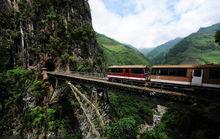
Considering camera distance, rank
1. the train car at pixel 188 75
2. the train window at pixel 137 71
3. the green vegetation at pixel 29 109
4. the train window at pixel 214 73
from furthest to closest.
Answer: the green vegetation at pixel 29 109 < the train window at pixel 137 71 < the train car at pixel 188 75 < the train window at pixel 214 73

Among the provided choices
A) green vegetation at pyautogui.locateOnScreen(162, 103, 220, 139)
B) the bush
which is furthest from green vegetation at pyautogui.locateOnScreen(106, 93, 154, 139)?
green vegetation at pyautogui.locateOnScreen(162, 103, 220, 139)

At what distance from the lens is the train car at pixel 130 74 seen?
36.6 meters

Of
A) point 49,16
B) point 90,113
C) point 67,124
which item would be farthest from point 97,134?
point 49,16

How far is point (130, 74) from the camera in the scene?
130 ft

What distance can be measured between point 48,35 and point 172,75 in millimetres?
40998

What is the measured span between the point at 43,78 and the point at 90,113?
20027mm

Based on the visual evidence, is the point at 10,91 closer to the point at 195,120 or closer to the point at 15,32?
the point at 15,32

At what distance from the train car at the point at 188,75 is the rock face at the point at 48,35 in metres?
35.0

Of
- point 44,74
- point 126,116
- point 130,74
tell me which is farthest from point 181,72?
point 126,116

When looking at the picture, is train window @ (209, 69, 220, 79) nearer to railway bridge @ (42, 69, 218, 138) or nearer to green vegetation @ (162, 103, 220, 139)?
railway bridge @ (42, 69, 218, 138)

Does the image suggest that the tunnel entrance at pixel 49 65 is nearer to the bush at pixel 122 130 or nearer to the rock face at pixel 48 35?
the rock face at pixel 48 35

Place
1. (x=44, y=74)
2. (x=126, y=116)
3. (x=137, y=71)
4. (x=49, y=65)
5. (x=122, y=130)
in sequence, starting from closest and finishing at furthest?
(x=137, y=71), (x=122, y=130), (x=44, y=74), (x=49, y=65), (x=126, y=116)

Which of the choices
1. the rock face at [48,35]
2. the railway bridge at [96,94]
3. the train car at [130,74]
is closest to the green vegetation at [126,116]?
the railway bridge at [96,94]

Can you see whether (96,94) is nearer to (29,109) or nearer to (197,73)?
(29,109)
